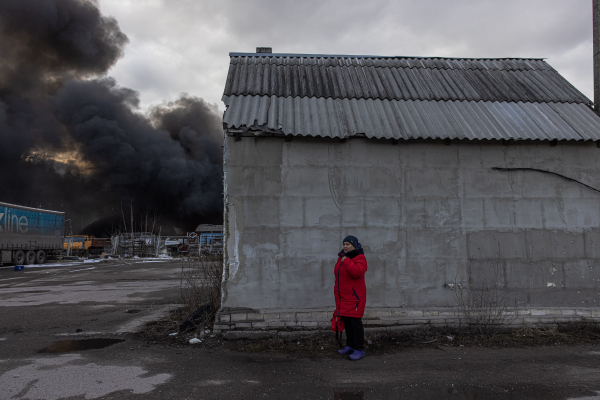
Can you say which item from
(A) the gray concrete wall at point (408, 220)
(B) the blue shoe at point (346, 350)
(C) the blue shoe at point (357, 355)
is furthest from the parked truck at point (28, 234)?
(C) the blue shoe at point (357, 355)

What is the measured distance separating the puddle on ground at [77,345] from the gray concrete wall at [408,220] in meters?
1.77

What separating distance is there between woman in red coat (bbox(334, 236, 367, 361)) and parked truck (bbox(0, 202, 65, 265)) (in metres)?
22.4

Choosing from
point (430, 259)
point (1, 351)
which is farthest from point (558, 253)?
point (1, 351)

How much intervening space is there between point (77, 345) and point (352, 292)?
392cm

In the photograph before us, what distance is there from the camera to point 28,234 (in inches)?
884

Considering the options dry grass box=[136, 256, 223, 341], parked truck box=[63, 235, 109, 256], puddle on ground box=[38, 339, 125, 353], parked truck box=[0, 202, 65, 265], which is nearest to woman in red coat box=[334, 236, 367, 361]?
dry grass box=[136, 256, 223, 341]

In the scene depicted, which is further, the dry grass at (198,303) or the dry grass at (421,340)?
the dry grass at (198,303)

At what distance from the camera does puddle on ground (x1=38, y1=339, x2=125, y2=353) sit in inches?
200

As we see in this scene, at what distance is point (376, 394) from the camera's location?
3592 millimetres

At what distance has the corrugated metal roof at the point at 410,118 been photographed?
222 inches

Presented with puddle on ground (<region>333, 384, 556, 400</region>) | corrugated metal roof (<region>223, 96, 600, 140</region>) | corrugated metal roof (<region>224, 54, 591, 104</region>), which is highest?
corrugated metal roof (<region>224, 54, 591, 104</region>)

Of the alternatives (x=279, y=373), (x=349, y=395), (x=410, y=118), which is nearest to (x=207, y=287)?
(x=279, y=373)

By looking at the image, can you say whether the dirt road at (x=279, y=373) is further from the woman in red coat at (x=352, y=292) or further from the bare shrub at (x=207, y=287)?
the bare shrub at (x=207, y=287)

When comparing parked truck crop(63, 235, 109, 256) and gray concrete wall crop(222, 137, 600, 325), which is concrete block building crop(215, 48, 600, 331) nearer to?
gray concrete wall crop(222, 137, 600, 325)
